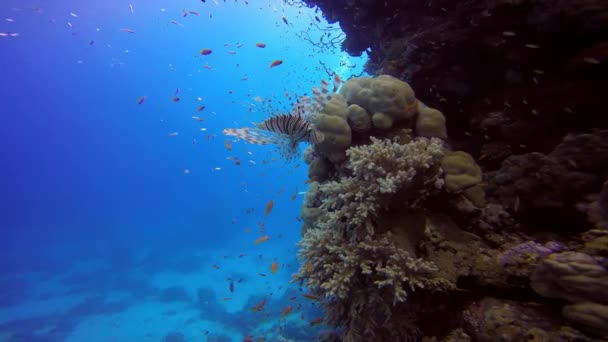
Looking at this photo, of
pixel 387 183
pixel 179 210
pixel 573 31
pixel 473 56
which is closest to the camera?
pixel 387 183

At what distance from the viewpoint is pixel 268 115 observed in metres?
4.17

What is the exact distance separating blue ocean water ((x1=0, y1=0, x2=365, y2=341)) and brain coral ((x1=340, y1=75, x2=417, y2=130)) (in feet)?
3.58

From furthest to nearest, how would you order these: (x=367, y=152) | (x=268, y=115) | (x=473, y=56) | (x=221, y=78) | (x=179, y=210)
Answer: (x=221, y=78)
(x=179, y=210)
(x=473, y=56)
(x=268, y=115)
(x=367, y=152)

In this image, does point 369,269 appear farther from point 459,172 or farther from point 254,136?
point 254,136

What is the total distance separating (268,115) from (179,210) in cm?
6572

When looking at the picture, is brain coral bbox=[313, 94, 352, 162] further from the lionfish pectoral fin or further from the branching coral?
Result: the branching coral

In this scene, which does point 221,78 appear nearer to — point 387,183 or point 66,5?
point 66,5

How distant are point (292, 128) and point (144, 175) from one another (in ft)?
322

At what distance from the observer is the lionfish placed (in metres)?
3.98

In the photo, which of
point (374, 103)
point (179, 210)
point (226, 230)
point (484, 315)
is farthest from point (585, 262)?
point (179, 210)

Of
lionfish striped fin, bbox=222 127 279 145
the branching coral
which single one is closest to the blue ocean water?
lionfish striped fin, bbox=222 127 279 145

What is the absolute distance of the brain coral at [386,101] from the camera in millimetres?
3777

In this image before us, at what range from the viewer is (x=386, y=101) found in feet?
12.4

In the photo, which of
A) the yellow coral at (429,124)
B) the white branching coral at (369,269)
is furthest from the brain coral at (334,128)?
the white branching coral at (369,269)
